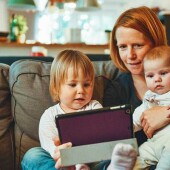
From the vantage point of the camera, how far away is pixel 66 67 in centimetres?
152

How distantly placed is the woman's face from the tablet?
0.48m

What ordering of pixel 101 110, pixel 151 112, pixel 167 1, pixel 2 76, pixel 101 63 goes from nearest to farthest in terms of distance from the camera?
pixel 101 110 → pixel 151 112 → pixel 2 76 → pixel 101 63 → pixel 167 1

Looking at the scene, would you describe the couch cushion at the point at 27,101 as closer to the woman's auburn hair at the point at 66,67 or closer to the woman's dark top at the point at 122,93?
the woman's auburn hair at the point at 66,67

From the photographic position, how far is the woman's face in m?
1.61

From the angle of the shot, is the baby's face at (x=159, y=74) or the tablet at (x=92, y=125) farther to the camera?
the baby's face at (x=159, y=74)

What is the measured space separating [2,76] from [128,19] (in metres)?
0.67

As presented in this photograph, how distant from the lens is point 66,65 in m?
1.52

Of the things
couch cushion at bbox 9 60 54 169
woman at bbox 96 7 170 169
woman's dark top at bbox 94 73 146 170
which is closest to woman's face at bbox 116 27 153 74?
woman at bbox 96 7 170 169

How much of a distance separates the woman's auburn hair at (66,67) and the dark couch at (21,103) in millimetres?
139

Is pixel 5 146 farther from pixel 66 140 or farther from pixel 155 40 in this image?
pixel 155 40

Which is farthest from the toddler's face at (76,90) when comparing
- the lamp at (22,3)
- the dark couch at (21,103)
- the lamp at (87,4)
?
the lamp at (87,4)

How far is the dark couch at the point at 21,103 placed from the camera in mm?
1697

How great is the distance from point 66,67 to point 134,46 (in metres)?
0.33

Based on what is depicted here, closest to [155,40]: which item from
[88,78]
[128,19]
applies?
[128,19]
